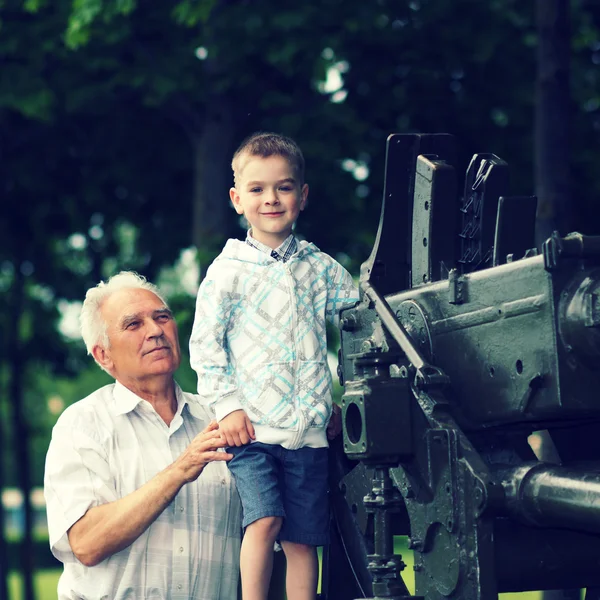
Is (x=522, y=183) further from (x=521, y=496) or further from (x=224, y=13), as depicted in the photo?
(x=521, y=496)

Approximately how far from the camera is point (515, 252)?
377 cm

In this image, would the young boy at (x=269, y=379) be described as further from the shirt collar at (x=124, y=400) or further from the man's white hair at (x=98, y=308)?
the man's white hair at (x=98, y=308)

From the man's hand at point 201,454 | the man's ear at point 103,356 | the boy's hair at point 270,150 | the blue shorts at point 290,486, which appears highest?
the boy's hair at point 270,150

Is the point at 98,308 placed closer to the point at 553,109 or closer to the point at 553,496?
the point at 553,496

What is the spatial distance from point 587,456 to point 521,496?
0.45 metres

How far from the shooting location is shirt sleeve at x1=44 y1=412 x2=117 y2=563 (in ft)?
14.6

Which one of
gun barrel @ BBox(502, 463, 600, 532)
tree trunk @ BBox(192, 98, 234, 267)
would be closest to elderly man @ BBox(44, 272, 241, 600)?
gun barrel @ BBox(502, 463, 600, 532)

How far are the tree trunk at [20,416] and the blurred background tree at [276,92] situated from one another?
2.04m

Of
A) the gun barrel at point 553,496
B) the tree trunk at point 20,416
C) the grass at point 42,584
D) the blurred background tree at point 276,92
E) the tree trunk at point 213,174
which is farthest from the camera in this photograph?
the grass at point 42,584

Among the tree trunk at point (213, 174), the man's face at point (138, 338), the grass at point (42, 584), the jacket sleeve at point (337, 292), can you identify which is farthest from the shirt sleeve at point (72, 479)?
the grass at point (42, 584)

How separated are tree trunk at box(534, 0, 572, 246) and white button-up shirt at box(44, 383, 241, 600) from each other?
9.69 feet

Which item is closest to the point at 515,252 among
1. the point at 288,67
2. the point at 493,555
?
the point at 493,555

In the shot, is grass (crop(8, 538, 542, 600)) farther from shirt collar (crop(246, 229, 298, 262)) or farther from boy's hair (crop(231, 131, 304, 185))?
boy's hair (crop(231, 131, 304, 185))

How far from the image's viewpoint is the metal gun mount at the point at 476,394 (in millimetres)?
3045
